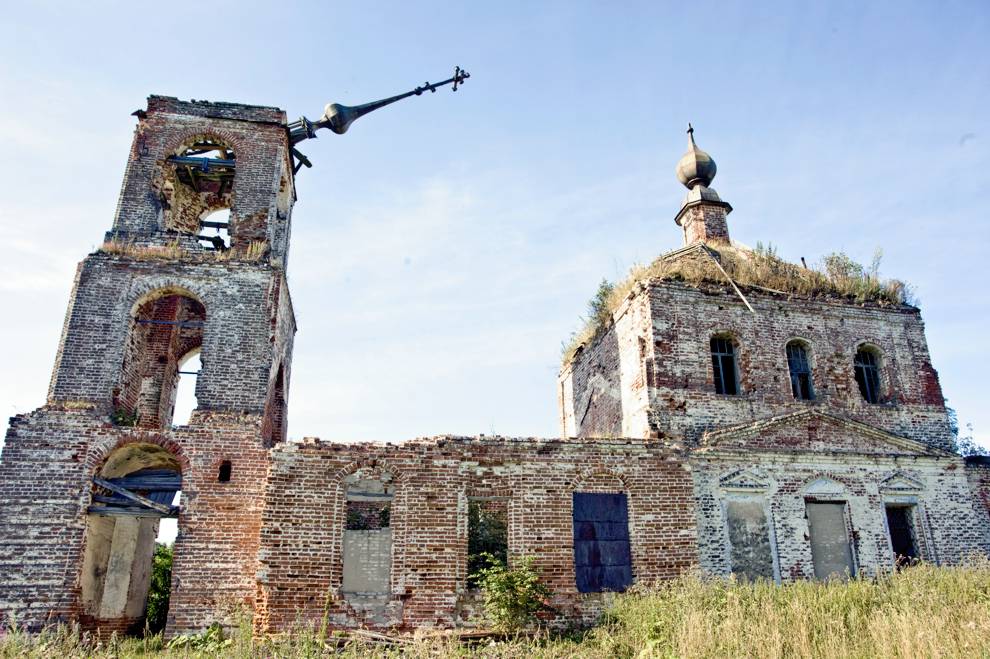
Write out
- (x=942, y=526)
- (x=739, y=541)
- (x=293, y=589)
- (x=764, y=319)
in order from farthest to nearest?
1. (x=764, y=319)
2. (x=942, y=526)
3. (x=739, y=541)
4. (x=293, y=589)

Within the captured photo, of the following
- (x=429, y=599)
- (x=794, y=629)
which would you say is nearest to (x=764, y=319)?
(x=794, y=629)

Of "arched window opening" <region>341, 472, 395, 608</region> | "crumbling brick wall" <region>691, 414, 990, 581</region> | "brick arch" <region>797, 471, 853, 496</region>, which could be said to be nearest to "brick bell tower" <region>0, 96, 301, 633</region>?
"arched window opening" <region>341, 472, 395, 608</region>

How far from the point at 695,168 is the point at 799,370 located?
7.18m

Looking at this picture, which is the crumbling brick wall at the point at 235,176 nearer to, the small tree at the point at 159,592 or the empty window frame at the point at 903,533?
the small tree at the point at 159,592

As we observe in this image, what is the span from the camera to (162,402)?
576 inches

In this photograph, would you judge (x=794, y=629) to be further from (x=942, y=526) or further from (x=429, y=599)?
(x=942, y=526)

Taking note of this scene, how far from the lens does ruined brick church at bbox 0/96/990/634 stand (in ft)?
37.5

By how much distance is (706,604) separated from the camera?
10.4 m

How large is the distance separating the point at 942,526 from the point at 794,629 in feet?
24.3

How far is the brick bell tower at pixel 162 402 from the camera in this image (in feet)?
37.1

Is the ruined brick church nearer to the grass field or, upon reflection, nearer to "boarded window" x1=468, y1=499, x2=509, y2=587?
"boarded window" x1=468, y1=499, x2=509, y2=587

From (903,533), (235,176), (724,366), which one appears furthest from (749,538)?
(235,176)

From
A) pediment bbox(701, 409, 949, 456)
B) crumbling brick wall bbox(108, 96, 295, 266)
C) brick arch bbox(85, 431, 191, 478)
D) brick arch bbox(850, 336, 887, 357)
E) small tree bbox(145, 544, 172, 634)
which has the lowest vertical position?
small tree bbox(145, 544, 172, 634)

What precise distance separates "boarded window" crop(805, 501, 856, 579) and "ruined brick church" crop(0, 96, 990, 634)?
0.13 feet
